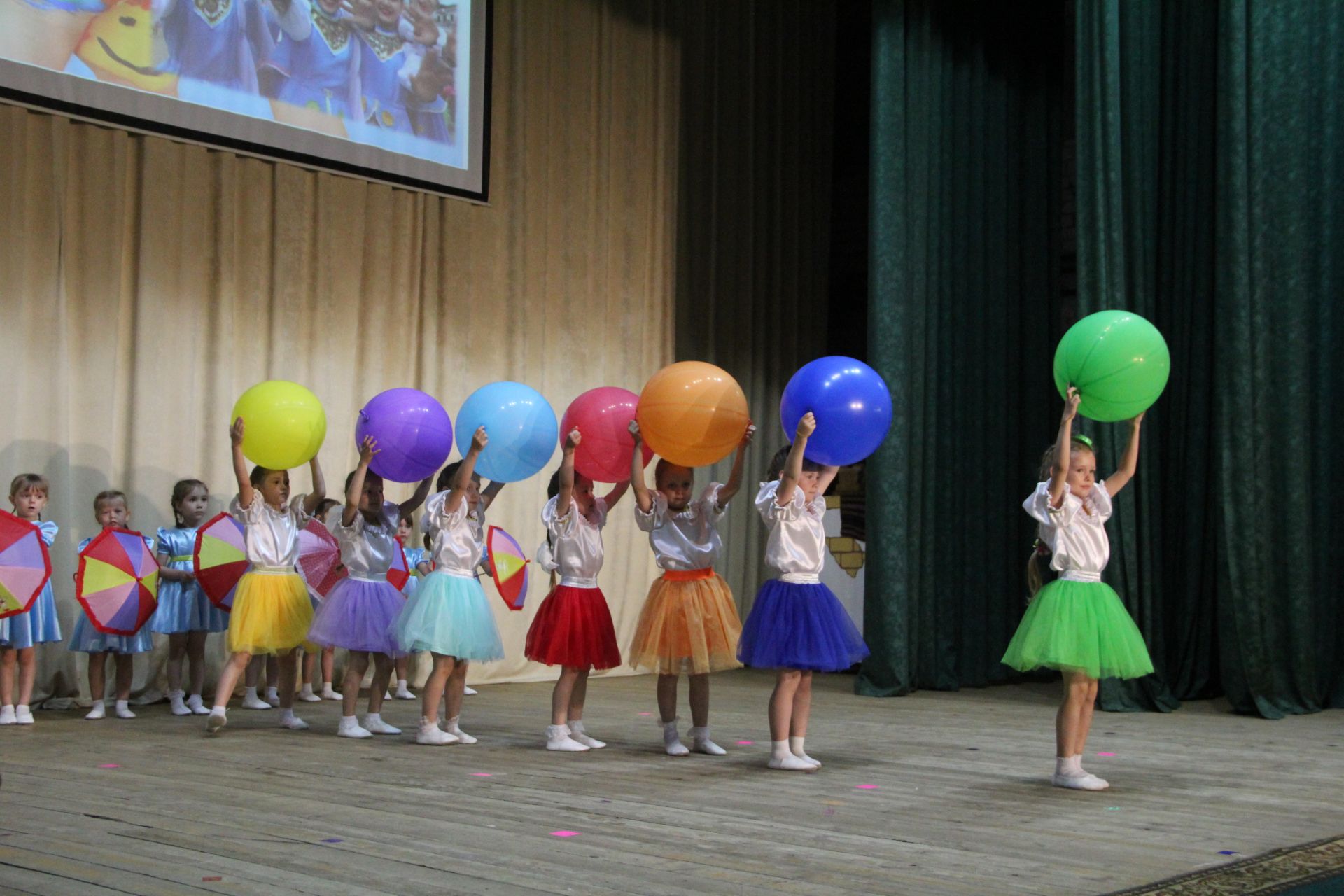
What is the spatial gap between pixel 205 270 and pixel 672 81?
10.9 feet

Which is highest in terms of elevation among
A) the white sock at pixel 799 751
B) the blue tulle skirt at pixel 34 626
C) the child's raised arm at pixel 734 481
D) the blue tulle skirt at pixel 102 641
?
the child's raised arm at pixel 734 481

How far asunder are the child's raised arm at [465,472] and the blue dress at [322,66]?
7.67 ft

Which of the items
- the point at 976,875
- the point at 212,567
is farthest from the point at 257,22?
the point at 976,875

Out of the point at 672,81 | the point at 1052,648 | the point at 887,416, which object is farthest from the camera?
the point at 672,81

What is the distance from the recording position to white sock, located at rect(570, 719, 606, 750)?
454 centimetres

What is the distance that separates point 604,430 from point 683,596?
0.57 meters

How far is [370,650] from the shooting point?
4617 millimetres

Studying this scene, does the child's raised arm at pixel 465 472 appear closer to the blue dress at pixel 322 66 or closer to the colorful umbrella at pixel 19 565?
the colorful umbrella at pixel 19 565

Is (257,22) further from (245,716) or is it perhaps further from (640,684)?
(640,684)

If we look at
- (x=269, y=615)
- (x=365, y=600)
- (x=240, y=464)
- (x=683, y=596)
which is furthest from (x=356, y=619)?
(x=683, y=596)

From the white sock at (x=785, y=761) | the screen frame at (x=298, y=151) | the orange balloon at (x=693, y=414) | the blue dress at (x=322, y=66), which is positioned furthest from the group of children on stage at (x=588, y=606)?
the blue dress at (x=322, y=66)

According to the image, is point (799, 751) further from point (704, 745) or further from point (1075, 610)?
point (1075, 610)

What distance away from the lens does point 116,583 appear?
5125mm

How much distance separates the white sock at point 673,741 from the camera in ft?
14.4
